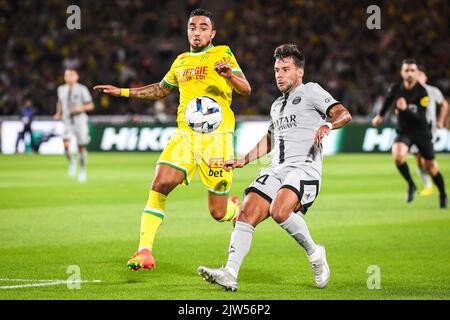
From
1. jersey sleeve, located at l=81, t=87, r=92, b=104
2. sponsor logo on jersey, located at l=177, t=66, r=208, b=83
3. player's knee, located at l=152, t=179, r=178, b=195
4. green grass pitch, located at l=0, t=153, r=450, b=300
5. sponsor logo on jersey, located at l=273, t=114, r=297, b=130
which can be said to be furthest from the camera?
jersey sleeve, located at l=81, t=87, r=92, b=104

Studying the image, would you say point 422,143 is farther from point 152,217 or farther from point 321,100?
point 321,100

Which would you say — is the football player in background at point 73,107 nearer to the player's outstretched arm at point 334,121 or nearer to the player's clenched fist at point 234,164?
the player's clenched fist at point 234,164

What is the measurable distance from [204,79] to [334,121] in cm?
204

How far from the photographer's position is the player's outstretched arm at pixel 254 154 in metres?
8.20

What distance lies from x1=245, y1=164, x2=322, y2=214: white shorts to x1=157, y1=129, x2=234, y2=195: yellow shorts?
4.03 feet

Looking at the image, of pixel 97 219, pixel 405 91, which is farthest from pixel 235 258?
pixel 405 91

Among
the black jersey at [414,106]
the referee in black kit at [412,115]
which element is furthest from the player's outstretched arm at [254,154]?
the black jersey at [414,106]

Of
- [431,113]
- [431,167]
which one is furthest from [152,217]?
[431,113]

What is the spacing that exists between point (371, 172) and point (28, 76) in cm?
1695

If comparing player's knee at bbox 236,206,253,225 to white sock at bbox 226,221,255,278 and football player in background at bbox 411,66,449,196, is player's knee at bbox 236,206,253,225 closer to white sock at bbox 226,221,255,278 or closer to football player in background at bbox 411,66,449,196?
white sock at bbox 226,221,255,278

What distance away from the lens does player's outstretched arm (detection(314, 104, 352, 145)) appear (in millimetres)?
7484

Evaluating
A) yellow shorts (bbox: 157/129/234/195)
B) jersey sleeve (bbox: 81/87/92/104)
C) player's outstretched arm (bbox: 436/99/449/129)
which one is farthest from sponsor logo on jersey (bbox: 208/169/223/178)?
jersey sleeve (bbox: 81/87/92/104)

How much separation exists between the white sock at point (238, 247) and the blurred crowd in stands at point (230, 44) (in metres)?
26.0
